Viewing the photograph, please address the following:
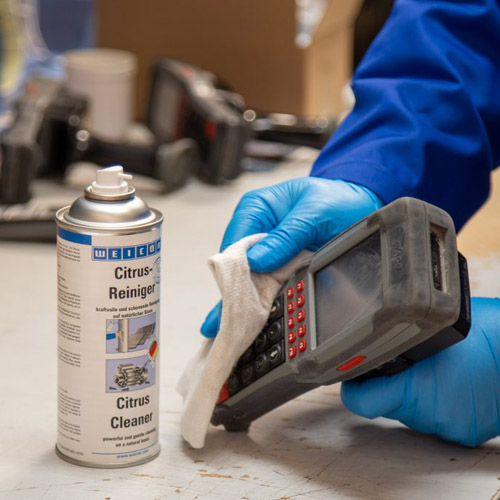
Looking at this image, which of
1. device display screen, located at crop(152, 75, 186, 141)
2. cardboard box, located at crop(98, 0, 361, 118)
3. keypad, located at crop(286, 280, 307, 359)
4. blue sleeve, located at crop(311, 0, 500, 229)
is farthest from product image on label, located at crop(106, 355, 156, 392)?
cardboard box, located at crop(98, 0, 361, 118)

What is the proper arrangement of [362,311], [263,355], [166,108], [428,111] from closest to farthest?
[362,311], [263,355], [428,111], [166,108]

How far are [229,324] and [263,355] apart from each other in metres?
0.04

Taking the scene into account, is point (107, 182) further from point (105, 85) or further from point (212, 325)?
point (105, 85)

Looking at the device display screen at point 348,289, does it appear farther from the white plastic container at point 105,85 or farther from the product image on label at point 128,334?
the white plastic container at point 105,85

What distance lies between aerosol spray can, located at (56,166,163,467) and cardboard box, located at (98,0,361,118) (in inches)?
45.7

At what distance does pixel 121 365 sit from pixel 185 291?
1.50 ft

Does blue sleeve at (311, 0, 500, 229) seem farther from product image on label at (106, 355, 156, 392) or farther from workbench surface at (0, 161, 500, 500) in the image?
product image on label at (106, 355, 156, 392)

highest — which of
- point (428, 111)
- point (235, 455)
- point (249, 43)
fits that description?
point (428, 111)

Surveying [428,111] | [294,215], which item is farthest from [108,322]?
[428,111]

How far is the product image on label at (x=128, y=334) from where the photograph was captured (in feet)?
2.34

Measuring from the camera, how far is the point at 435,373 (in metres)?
0.77

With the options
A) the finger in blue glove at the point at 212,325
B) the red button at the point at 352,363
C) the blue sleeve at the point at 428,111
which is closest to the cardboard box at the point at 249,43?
the blue sleeve at the point at 428,111

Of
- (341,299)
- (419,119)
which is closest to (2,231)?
(419,119)

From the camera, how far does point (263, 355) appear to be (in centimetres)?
77
